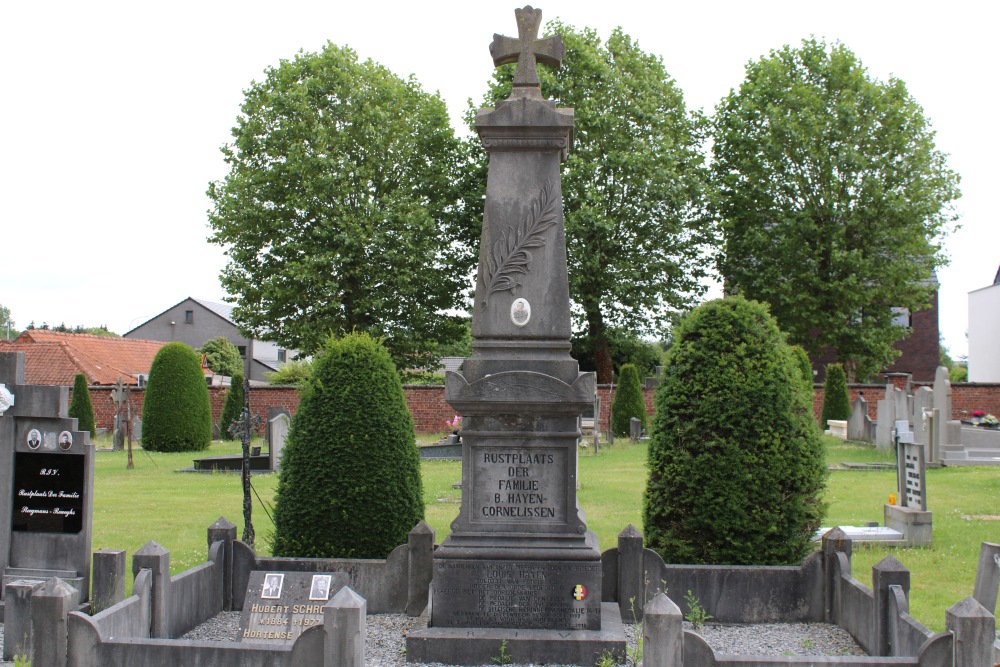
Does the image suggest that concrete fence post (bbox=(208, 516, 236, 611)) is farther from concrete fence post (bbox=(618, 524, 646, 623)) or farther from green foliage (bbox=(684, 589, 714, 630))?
green foliage (bbox=(684, 589, 714, 630))

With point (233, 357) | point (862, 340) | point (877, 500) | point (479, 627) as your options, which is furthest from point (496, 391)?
point (233, 357)

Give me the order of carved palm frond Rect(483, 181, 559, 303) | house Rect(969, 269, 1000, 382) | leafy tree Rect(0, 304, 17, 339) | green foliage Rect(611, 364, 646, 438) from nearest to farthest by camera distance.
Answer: carved palm frond Rect(483, 181, 559, 303) < green foliage Rect(611, 364, 646, 438) < house Rect(969, 269, 1000, 382) < leafy tree Rect(0, 304, 17, 339)

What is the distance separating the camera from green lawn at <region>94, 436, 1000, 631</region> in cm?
968

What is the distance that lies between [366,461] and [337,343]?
1313 millimetres

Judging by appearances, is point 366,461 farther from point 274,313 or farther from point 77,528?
point 274,313

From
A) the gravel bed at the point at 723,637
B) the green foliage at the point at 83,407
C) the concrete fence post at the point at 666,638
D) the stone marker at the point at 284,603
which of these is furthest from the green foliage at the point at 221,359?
the concrete fence post at the point at 666,638

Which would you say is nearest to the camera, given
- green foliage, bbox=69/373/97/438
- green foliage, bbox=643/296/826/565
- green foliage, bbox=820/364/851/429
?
green foliage, bbox=643/296/826/565

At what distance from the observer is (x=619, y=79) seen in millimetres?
30250

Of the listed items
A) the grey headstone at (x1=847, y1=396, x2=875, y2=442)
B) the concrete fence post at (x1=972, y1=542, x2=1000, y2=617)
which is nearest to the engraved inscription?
the concrete fence post at (x1=972, y1=542, x2=1000, y2=617)

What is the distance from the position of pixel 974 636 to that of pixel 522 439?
3.20 m

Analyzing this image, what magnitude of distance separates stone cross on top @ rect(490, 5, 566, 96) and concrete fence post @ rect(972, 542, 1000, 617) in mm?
4850

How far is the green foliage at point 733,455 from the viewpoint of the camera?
7.94 meters

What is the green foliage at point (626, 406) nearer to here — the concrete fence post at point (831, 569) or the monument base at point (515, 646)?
the concrete fence post at point (831, 569)

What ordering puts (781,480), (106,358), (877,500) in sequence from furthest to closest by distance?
(106,358), (877,500), (781,480)
